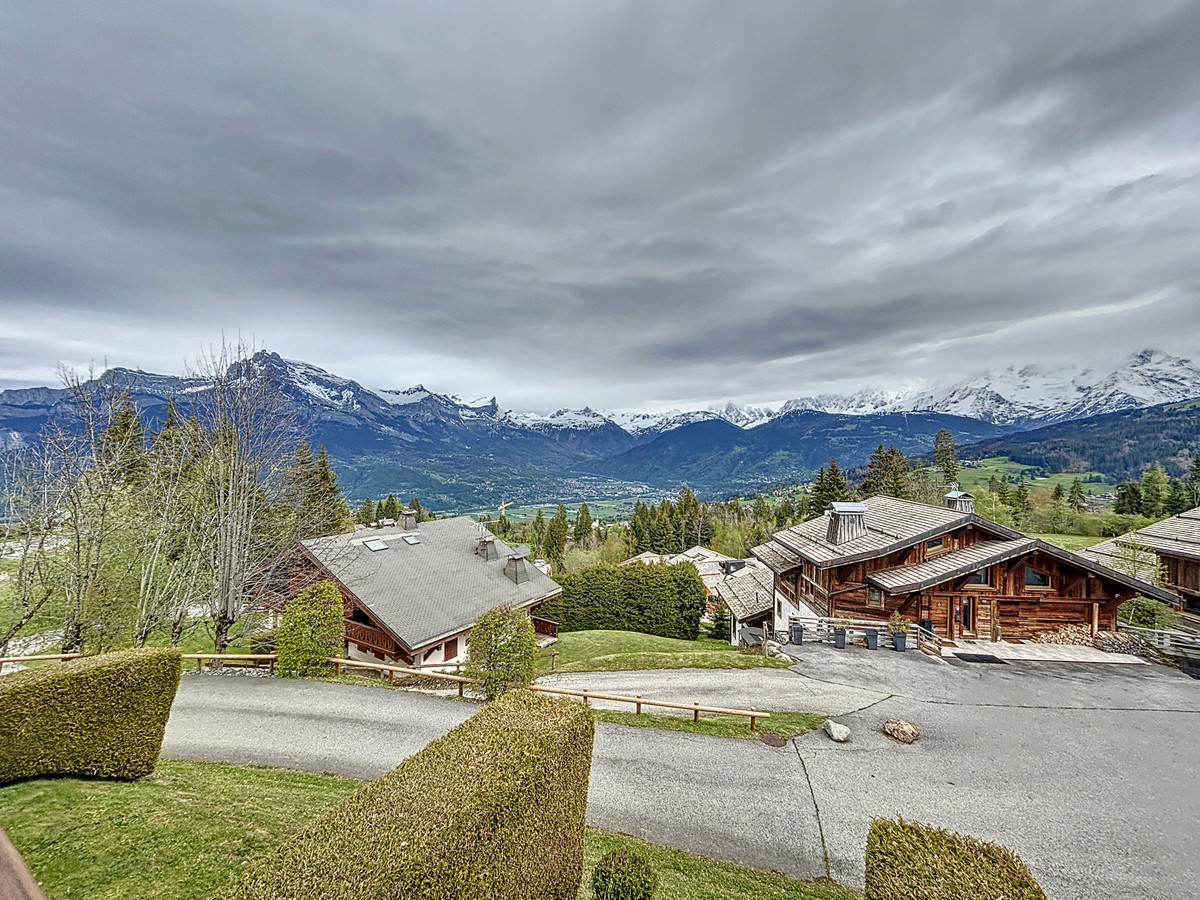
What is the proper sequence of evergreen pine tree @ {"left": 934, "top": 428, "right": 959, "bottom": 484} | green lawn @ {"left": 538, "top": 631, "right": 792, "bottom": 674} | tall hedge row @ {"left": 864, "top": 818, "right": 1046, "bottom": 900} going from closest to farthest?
1. tall hedge row @ {"left": 864, "top": 818, "right": 1046, "bottom": 900}
2. green lawn @ {"left": 538, "top": 631, "right": 792, "bottom": 674}
3. evergreen pine tree @ {"left": 934, "top": 428, "right": 959, "bottom": 484}

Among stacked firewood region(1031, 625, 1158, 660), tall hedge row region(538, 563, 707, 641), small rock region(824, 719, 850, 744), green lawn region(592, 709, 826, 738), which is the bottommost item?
tall hedge row region(538, 563, 707, 641)

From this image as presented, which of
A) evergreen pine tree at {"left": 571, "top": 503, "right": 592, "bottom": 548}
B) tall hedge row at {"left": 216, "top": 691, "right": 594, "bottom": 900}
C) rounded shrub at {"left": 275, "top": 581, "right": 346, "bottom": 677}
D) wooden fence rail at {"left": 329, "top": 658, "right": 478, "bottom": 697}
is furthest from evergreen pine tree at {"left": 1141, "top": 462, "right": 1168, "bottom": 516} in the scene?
rounded shrub at {"left": 275, "top": 581, "right": 346, "bottom": 677}

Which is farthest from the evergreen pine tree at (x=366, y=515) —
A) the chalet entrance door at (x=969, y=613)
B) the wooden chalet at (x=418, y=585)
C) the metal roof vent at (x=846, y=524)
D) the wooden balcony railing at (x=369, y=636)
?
the chalet entrance door at (x=969, y=613)

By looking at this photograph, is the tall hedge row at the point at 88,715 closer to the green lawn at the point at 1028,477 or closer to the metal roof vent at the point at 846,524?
the metal roof vent at the point at 846,524

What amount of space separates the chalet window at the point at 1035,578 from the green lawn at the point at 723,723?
1469cm

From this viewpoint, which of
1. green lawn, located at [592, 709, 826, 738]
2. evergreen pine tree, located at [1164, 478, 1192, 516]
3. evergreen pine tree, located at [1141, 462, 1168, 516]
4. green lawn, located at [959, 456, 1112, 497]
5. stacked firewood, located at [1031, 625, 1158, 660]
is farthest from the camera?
green lawn, located at [959, 456, 1112, 497]

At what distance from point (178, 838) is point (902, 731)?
49.8 ft

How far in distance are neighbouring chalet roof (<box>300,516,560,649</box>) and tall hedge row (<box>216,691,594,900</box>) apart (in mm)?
14897

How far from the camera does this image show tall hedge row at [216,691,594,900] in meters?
4.05

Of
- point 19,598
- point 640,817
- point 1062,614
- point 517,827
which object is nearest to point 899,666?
point 1062,614

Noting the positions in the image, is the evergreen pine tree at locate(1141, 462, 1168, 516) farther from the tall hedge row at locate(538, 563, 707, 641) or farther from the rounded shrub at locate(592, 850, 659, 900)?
the rounded shrub at locate(592, 850, 659, 900)

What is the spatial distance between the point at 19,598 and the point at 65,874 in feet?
39.8

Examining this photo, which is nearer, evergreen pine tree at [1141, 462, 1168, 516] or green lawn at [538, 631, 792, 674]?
green lawn at [538, 631, 792, 674]

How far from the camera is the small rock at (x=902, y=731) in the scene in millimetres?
12797
